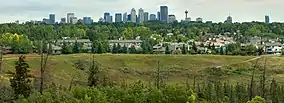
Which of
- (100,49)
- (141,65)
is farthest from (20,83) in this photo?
(100,49)

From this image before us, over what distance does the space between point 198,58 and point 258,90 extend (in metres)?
58.3

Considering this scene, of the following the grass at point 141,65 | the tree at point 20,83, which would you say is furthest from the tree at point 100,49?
the tree at point 20,83

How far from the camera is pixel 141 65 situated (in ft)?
460

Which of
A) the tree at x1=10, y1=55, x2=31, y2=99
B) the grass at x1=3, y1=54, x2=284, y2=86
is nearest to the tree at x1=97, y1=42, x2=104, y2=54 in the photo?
the grass at x1=3, y1=54, x2=284, y2=86

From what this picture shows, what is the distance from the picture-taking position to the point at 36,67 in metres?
127

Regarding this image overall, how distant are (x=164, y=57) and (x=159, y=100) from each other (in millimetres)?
94892

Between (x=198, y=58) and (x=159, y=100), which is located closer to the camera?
(x=159, y=100)

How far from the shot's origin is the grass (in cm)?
12238

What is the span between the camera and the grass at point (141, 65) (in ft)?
401

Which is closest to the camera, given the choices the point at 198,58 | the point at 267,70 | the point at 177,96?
the point at 177,96

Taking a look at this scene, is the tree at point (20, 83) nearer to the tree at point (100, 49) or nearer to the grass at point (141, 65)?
the grass at point (141, 65)

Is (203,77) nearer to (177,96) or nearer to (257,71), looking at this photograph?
(257,71)

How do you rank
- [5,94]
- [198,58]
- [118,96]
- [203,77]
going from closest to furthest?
[118,96] < [5,94] < [203,77] < [198,58]

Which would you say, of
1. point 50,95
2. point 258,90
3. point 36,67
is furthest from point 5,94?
point 36,67
